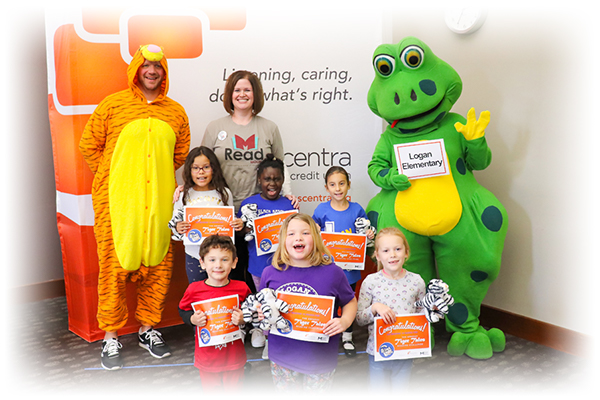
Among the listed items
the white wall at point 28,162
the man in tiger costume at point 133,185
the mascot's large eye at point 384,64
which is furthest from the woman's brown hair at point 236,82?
the white wall at point 28,162

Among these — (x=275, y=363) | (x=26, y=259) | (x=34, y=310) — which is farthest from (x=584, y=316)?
(x=26, y=259)

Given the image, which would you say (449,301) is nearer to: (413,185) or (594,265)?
(413,185)

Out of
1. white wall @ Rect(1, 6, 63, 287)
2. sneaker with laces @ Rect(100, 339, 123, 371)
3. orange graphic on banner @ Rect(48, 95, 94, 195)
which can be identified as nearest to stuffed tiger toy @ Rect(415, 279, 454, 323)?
sneaker with laces @ Rect(100, 339, 123, 371)

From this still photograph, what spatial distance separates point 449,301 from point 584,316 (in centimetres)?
151

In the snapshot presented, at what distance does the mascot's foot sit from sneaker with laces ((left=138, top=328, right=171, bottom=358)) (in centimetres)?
185

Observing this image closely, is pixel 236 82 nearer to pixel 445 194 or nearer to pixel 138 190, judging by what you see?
pixel 138 190

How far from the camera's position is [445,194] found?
3197 millimetres

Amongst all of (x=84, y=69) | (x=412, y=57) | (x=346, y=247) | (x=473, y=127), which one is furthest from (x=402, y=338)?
(x=84, y=69)

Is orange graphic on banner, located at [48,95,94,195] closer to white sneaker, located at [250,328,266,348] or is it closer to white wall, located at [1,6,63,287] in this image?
white wall, located at [1,6,63,287]

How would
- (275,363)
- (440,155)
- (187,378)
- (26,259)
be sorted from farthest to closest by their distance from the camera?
(26,259), (440,155), (187,378), (275,363)

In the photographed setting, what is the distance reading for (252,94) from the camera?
336 centimetres

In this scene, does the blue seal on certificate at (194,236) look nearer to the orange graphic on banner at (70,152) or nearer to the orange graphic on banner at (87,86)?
the orange graphic on banner at (87,86)

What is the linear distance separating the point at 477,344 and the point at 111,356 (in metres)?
2.31

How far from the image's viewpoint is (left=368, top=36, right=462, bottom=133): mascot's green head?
3.19m
